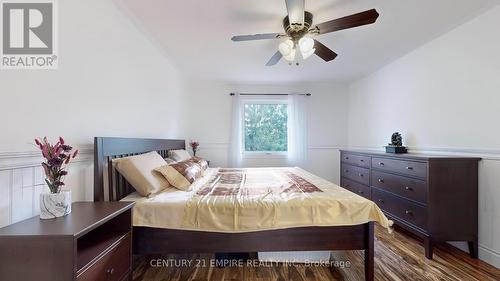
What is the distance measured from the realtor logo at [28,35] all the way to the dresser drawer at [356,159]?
368 cm

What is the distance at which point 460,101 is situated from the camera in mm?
2623

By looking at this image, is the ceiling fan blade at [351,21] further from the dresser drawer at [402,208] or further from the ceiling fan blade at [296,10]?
the dresser drawer at [402,208]

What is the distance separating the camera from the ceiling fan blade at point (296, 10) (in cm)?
185

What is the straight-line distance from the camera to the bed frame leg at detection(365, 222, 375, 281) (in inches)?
72.7

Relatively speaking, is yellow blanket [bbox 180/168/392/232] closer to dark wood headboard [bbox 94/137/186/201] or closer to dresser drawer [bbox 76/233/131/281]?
dresser drawer [bbox 76/233/131/281]

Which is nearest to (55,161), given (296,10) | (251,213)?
(251,213)

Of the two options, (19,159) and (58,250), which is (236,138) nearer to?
(19,159)

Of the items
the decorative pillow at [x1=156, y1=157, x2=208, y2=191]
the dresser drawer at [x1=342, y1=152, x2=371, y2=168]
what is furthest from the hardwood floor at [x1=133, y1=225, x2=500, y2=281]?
the dresser drawer at [x1=342, y1=152, x2=371, y2=168]

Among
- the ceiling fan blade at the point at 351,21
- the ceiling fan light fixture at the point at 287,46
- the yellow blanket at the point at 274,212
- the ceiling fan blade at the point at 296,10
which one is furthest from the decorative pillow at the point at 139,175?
the ceiling fan blade at the point at 351,21

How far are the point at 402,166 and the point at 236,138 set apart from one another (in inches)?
117

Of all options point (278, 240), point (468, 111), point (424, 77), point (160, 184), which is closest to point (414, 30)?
point (424, 77)

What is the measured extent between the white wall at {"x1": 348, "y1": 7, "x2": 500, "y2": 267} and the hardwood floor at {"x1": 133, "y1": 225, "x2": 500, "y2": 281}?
0.34 metres

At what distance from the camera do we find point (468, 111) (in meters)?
2.53

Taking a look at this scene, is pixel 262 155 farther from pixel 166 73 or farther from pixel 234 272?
pixel 234 272
